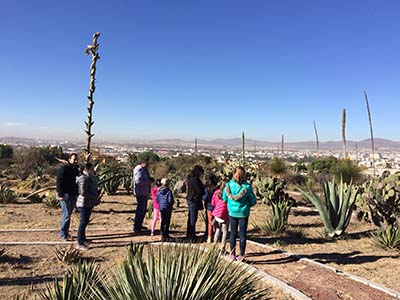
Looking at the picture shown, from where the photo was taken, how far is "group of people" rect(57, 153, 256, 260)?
583 centimetres

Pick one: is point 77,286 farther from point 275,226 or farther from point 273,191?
point 273,191

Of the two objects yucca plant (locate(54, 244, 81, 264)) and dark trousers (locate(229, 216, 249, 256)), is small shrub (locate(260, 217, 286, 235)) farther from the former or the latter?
yucca plant (locate(54, 244, 81, 264))

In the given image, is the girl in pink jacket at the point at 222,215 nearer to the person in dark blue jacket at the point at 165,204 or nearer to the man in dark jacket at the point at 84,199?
the person in dark blue jacket at the point at 165,204

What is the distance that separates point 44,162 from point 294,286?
81.7 feet

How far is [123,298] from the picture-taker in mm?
2682

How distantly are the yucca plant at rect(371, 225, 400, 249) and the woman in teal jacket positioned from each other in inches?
123

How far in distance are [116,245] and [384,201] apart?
6.03 metres

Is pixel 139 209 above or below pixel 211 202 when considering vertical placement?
below

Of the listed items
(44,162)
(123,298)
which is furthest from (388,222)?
(44,162)

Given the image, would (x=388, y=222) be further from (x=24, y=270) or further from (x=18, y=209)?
(x=18, y=209)

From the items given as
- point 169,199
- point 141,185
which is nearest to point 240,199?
point 169,199

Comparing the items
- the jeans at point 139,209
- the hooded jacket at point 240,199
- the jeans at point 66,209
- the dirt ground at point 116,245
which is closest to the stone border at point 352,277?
the dirt ground at point 116,245

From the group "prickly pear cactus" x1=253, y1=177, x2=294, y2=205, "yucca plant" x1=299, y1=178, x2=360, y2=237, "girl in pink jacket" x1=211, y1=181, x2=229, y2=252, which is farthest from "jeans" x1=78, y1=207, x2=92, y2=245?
"prickly pear cactus" x1=253, y1=177, x2=294, y2=205

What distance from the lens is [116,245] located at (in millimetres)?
6805
